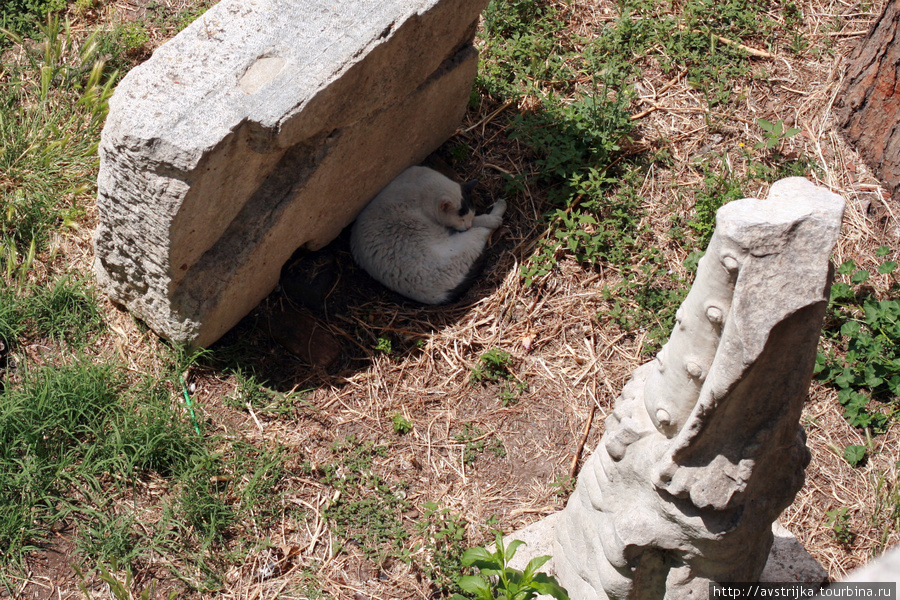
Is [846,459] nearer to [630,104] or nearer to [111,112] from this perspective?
[630,104]

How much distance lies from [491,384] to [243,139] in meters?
1.81

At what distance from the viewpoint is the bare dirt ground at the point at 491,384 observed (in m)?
3.37

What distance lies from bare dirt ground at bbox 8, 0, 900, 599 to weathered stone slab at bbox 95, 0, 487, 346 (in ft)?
1.37

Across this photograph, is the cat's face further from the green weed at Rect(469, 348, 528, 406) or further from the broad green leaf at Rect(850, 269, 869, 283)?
the broad green leaf at Rect(850, 269, 869, 283)

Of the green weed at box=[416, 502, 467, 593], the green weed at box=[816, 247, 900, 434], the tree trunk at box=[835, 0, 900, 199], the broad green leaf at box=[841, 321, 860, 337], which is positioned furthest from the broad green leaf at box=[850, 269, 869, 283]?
the green weed at box=[416, 502, 467, 593]

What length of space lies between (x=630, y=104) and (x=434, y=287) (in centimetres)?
188

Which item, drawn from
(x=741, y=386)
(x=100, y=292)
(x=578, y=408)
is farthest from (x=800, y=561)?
(x=100, y=292)

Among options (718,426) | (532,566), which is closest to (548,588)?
(532,566)

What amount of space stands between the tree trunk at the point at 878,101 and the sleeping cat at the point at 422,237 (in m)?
2.26

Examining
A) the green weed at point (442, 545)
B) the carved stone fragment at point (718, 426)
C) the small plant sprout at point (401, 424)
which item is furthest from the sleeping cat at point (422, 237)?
the carved stone fragment at point (718, 426)

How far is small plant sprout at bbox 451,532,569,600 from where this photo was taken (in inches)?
93.4

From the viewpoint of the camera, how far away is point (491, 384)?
3.91 metres

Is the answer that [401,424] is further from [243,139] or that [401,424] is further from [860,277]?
[860,277]

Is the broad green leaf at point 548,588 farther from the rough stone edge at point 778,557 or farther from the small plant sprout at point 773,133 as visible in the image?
the small plant sprout at point 773,133
